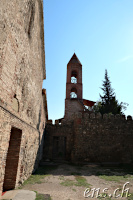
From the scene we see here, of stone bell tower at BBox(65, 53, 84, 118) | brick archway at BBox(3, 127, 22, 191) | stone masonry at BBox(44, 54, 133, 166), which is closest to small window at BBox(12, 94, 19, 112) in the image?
brick archway at BBox(3, 127, 22, 191)

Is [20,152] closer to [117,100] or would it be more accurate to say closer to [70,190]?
[70,190]

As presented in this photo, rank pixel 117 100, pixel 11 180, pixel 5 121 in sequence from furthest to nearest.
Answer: pixel 117 100 < pixel 11 180 < pixel 5 121

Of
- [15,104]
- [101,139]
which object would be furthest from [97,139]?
[15,104]

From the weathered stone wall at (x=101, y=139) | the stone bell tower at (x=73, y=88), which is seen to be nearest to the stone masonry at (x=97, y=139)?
the weathered stone wall at (x=101, y=139)

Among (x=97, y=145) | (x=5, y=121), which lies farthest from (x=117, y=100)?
(x=5, y=121)

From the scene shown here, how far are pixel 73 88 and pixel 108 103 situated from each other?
6.28m

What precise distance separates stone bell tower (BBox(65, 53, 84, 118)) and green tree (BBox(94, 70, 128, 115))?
3.37 m

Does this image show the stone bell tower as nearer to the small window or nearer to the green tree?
the green tree

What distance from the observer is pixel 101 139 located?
1054cm

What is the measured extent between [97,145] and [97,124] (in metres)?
1.71

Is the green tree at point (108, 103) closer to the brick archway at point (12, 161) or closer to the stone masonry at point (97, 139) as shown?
the stone masonry at point (97, 139)

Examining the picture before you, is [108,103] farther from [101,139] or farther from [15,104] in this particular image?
[15,104]

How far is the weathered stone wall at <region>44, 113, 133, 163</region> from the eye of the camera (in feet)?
33.2

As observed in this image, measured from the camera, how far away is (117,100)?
20859 millimetres
